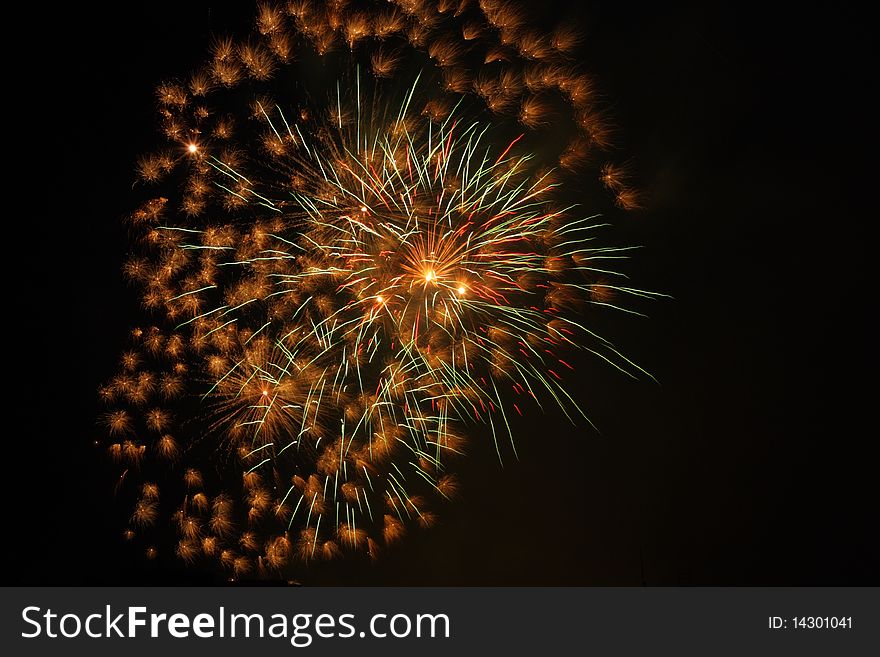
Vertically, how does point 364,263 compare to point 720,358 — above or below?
above

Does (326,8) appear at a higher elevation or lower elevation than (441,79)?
higher

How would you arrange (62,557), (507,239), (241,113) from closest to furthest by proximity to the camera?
1. (507,239)
2. (241,113)
3. (62,557)

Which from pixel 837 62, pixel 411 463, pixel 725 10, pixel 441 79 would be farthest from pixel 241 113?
pixel 837 62

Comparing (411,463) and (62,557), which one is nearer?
(411,463)

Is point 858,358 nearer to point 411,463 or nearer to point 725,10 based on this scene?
point 725,10

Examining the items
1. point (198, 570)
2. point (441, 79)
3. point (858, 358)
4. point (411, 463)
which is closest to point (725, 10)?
point (441, 79)

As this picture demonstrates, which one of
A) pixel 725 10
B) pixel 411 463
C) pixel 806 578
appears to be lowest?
pixel 806 578

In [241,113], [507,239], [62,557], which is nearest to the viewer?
[507,239]
